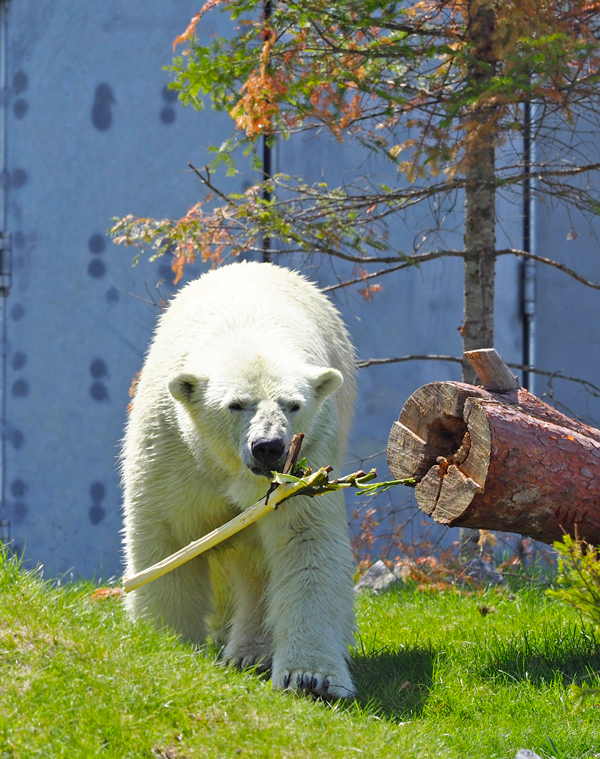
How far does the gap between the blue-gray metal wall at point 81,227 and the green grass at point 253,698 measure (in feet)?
12.8

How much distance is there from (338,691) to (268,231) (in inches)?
132

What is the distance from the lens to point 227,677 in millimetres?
3193

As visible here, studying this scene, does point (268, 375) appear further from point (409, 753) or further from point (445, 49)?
point (445, 49)

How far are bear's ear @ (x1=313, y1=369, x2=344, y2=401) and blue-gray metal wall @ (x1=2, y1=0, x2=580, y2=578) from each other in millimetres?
4117

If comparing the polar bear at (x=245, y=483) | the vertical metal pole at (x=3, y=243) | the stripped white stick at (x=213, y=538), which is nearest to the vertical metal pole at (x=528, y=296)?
the polar bear at (x=245, y=483)

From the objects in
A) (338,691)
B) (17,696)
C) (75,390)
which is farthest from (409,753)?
(75,390)

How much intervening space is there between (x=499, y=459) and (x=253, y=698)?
4.20 ft

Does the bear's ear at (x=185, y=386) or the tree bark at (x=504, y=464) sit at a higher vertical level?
the bear's ear at (x=185, y=386)

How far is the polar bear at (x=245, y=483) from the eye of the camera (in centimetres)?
356

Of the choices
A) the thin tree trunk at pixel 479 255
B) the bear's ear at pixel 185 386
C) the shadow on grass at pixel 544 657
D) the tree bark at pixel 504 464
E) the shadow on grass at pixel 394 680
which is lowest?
the shadow on grass at pixel 394 680

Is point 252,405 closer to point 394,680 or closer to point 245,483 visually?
point 245,483

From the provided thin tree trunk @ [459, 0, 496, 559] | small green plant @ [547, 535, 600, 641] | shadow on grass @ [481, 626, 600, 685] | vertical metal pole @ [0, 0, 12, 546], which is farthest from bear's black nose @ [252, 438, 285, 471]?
vertical metal pole @ [0, 0, 12, 546]

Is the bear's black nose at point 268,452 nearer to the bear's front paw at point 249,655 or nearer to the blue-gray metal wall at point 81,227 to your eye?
the bear's front paw at point 249,655

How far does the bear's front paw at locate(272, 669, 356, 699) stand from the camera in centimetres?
340
